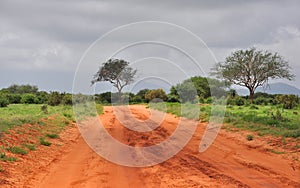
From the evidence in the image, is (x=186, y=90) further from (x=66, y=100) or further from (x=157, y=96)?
(x=66, y=100)

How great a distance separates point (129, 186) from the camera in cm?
770

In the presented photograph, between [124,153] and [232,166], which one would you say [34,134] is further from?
[232,166]

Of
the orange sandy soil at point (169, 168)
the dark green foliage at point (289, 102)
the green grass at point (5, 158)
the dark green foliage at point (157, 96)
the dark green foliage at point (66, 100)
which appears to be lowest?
the orange sandy soil at point (169, 168)

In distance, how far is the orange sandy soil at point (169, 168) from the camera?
315 inches

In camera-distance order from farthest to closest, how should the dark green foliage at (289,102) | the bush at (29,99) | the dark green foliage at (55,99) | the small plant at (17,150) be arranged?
the bush at (29,99), the dark green foliage at (55,99), the dark green foliage at (289,102), the small plant at (17,150)

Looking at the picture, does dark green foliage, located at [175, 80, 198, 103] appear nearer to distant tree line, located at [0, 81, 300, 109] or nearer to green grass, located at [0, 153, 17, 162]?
distant tree line, located at [0, 81, 300, 109]

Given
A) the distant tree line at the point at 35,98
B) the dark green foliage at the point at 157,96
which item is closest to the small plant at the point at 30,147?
the distant tree line at the point at 35,98

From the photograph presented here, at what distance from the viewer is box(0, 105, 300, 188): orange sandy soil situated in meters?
8.00

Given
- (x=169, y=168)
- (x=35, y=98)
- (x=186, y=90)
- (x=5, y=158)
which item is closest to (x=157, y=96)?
(x=186, y=90)

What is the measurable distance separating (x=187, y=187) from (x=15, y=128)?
9.52 m

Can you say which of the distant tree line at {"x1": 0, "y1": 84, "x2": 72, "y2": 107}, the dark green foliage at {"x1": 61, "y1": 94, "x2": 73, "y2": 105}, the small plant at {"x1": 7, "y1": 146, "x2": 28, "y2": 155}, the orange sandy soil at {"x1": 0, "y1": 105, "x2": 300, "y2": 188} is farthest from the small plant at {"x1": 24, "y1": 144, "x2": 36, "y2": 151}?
the dark green foliage at {"x1": 61, "y1": 94, "x2": 73, "y2": 105}

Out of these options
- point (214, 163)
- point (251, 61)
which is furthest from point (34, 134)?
point (251, 61)

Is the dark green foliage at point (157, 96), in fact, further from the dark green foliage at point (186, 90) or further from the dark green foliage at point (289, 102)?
the dark green foliage at point (289, 102)

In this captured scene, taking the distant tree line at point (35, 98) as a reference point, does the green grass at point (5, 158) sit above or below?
below
